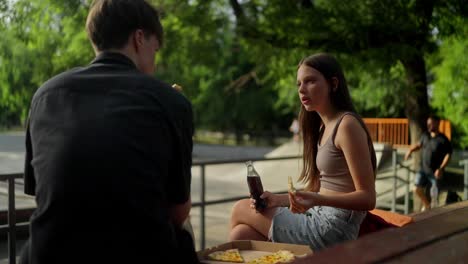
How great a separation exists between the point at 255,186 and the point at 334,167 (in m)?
0.43

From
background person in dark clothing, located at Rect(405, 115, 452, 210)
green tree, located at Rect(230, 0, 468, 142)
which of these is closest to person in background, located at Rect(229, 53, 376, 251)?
green tree, located at Rect(230, 0, 468, 142)

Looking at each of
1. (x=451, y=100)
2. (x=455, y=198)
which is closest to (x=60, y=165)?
(x=455, y=198)

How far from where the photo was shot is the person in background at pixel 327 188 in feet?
8.57

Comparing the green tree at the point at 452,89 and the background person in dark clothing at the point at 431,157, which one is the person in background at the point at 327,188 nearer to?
the background person in dark clothing at the point at 431,157

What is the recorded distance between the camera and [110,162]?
1.55 metres

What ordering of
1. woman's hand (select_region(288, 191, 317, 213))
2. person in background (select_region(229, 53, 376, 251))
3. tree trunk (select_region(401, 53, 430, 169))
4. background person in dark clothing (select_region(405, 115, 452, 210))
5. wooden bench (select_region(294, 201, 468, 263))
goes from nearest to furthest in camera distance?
wooden bench (select_region(294, 201, 468, 263)) → woman's hand (select_region(288, 191, 317, 213)) → person in background (select_region(229, 53, 376, 251)) → tree trunk (select_region(401, 53, 430, 169)) → background person in dark clothing (select_region(405, 115, 452, 210))

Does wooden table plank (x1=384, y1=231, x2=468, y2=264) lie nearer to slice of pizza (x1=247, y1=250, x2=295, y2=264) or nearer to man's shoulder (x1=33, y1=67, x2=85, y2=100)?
slice of pizza (x1=247, y1=250, x2=295, y2=264)

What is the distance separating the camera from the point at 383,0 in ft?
27.1

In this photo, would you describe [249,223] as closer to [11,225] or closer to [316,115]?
[316,115]

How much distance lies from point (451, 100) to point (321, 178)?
15709 millimetres

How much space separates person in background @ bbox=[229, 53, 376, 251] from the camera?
2.61 m

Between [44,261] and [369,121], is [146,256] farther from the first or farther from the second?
[369,121]

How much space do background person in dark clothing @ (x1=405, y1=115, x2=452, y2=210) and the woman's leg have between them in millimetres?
8342

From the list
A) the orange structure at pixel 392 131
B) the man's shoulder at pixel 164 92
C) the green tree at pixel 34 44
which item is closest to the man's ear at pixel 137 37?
the man's shoulder at pixel 164 92
